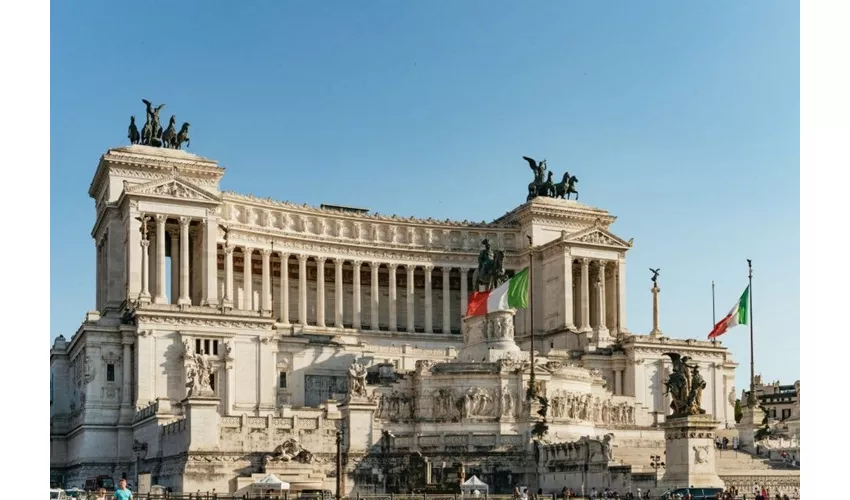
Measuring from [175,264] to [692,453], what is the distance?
51.6m

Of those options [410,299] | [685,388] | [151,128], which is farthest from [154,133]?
[685,388]

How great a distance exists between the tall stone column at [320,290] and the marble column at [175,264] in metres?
14.8

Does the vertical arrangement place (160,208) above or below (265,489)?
above

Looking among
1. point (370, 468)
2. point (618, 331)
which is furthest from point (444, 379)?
point (618, 331)

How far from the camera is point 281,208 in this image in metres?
107

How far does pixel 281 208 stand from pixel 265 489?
50.2 meters

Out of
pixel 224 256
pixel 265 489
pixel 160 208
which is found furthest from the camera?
pixel 224 256

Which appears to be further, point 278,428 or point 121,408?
point 121,408

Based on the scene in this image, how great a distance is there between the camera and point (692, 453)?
54812 millimetres

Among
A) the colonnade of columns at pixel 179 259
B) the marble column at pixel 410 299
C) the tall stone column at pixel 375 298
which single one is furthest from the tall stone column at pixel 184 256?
the marble column at pixel 410 299

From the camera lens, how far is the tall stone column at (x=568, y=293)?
112062 mm

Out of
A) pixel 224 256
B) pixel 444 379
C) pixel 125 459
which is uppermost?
pixel 224 256
